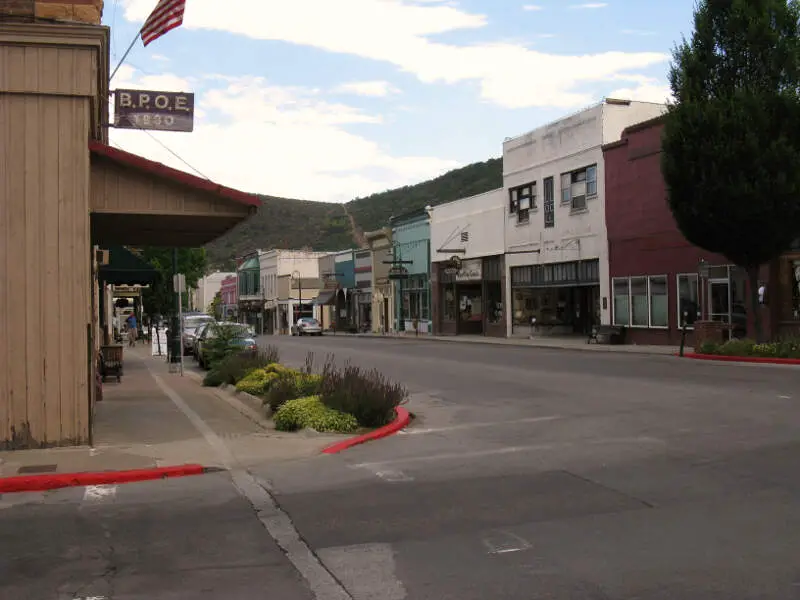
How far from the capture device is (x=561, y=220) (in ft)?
131

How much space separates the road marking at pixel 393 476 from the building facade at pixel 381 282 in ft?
169

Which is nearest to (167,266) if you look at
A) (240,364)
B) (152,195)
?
(240,364)

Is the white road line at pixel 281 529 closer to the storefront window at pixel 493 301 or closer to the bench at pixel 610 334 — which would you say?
the bench at pixel 610 334

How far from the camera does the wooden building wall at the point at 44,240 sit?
34.2 feet

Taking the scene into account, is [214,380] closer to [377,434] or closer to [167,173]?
[377,434]

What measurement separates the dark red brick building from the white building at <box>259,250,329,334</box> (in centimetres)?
4873

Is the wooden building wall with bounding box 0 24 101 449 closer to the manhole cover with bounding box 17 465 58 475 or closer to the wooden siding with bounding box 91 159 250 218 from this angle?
the wooden siding with bounding box 91 159 250 218

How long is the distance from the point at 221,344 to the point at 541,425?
10997mm

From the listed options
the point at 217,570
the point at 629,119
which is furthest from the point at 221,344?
the point at 629,119

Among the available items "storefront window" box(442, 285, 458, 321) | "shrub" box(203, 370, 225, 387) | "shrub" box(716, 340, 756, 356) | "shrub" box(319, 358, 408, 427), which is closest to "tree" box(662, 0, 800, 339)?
"shrub" box(716, 340, 756, 356)

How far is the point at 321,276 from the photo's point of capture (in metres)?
77.2

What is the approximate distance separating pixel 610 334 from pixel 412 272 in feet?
78.5

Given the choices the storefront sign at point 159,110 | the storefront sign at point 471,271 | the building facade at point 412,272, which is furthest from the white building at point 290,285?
the storefront sign at point 159,110

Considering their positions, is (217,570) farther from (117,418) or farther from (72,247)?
(117,418)
